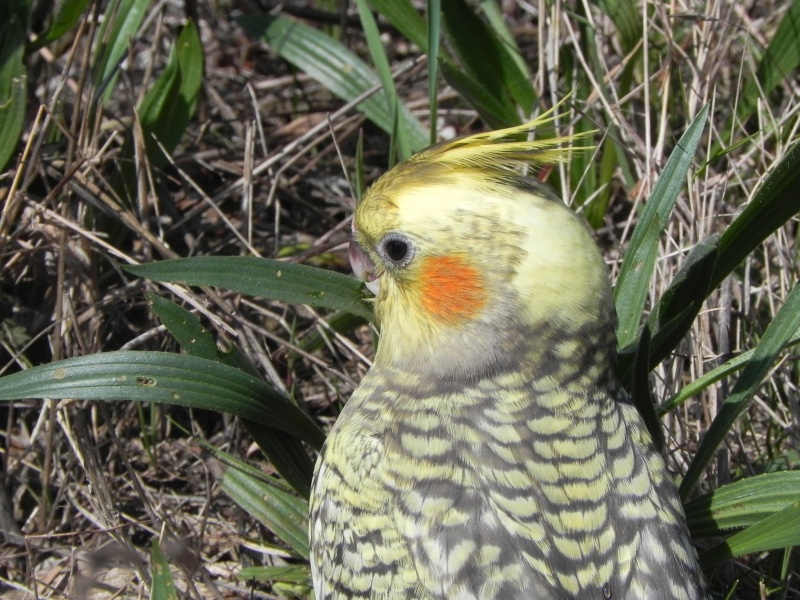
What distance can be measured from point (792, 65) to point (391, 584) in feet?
9.01

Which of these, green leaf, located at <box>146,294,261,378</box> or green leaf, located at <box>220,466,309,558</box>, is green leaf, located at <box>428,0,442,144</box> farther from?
green leaf, located at <box>220,466,309,558</box>

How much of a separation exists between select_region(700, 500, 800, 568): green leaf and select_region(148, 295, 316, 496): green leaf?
1.27m

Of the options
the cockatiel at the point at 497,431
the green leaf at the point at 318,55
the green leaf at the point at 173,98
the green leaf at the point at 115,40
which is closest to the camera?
the cockatiel at the point at 497,431

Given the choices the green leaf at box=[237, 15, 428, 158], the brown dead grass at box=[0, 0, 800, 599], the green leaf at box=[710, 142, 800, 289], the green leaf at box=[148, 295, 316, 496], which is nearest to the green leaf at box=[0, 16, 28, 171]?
the brown dead grass at box=[0, 0, 800, 599]

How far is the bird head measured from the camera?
237 cm

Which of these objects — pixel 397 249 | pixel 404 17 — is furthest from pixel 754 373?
pixel 404 17

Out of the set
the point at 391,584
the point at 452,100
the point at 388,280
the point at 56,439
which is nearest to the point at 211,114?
the point at 452,100

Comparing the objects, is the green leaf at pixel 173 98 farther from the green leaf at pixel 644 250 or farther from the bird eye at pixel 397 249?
the green leaf at pixel 644 250

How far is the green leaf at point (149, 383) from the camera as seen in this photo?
2.68 m

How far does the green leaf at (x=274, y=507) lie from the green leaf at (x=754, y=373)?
120 centimetres

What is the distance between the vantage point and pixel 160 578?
2541 mm

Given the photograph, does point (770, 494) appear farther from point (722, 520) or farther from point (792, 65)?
point (792, 65)

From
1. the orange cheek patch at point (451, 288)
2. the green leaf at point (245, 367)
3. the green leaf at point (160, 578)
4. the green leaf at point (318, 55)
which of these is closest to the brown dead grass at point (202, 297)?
the green leaf at point (318, 55)

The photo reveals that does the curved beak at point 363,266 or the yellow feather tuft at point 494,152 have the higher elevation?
the yellow feather tuft at point 494,152
